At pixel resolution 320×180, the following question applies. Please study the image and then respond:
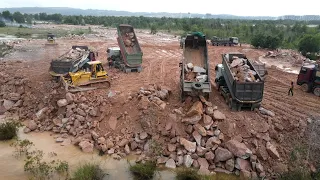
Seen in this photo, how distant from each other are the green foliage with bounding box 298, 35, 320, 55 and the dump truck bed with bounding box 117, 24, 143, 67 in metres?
19.6

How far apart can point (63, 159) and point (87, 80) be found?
205 inches

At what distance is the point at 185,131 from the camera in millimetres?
11961

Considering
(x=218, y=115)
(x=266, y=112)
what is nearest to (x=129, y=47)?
(x=218, y=115)

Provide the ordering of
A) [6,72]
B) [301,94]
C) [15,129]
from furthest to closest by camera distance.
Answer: [6,72] < [301,94] < [15,129]

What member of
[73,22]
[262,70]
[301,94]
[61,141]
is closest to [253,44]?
[262,70]

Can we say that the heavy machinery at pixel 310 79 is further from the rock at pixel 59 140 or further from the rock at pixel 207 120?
the rock at pixel 59 140

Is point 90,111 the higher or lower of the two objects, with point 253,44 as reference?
lower

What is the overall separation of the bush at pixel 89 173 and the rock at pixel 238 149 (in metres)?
4.84

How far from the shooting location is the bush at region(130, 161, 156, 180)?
10227 mm

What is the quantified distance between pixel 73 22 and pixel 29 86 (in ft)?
225

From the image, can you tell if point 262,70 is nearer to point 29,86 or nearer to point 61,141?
point 61,141

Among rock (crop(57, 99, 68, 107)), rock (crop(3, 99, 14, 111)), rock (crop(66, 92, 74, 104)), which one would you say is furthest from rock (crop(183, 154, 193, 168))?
rock (crop(3, 99, 14, 111))

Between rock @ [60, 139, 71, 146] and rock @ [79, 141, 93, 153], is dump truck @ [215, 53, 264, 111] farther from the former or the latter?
rock @ [60, 139, 71, 146]

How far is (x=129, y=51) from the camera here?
1983 cm
